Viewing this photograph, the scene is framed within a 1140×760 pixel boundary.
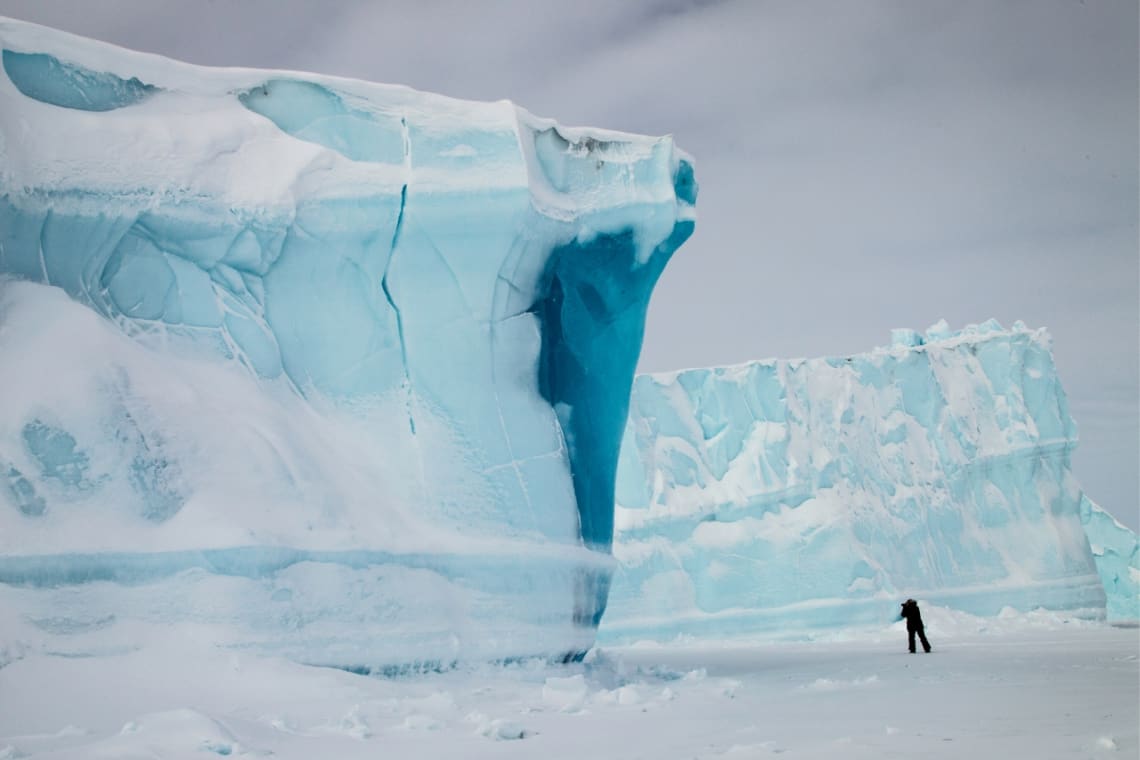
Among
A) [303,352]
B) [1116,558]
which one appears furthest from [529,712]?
[1116,558]

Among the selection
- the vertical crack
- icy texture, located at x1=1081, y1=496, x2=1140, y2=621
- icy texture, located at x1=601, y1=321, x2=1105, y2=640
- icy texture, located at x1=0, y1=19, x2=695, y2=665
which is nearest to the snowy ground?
icy texture, located at x1=0, y1=19, x2=695, y2=665

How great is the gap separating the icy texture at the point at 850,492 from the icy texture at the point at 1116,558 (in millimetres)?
4621

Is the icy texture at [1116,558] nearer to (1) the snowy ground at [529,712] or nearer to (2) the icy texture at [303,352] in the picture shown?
(1) the snowy ground at [529,712]

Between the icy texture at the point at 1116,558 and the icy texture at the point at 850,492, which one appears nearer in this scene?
the icy texture at the point at 850,492

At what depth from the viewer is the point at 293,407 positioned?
771 centimetres

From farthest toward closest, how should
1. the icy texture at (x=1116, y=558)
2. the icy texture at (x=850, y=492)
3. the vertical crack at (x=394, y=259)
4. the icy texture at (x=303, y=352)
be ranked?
the icy texture at (x=1116, y=558), the icy texture at (x=850, y=492), the vertical crack at (x=394, y=259), the icy texture at (x=303, y=352)

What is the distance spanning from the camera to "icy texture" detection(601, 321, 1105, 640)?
2105 cm

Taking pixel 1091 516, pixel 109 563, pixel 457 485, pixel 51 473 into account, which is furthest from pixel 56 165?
pixel 1091 516

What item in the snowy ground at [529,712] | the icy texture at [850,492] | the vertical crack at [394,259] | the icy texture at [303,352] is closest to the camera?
the snowy ground at [529,712]

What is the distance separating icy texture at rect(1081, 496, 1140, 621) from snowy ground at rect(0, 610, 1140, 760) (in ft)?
66.7

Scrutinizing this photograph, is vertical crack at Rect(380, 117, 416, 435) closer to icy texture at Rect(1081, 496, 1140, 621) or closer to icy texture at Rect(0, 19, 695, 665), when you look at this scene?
icy texture at Rect(0, 19, 695, 665)

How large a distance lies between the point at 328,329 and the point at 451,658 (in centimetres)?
260

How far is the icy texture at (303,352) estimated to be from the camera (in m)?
6.39

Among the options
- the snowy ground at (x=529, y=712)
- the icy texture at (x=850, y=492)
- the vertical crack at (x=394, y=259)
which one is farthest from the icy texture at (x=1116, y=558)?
the vertical crack at (x=394, y=259)
